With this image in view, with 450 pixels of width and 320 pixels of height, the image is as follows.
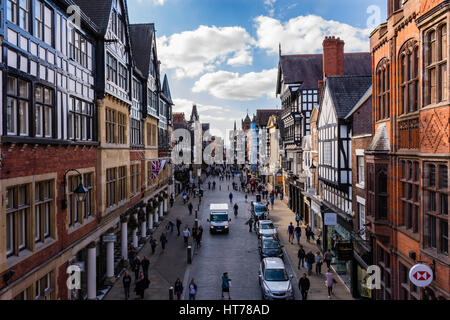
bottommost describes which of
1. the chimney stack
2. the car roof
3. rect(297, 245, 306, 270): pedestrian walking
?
rect(297, 245, 306, 270): pedestrian walking

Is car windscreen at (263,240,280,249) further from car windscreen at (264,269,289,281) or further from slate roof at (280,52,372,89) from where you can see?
slate roof at (280,52,372,89)

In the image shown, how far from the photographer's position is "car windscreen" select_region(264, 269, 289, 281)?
1716 centimetres

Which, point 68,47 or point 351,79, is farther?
point 351,79

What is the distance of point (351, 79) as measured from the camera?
73.5 feet

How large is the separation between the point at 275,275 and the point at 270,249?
18.5 feet

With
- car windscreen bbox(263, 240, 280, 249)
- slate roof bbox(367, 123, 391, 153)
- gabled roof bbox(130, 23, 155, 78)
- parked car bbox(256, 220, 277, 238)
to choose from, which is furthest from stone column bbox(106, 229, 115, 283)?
gabled roof bbox(130, 23, 155, 78)

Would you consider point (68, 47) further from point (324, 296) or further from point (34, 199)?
point (324, 296)

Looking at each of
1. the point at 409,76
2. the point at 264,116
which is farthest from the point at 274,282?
the point at 264,116

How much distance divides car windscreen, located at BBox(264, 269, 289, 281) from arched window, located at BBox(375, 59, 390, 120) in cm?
870

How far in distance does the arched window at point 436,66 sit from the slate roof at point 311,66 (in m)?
27.8

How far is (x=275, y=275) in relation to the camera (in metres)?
17.3

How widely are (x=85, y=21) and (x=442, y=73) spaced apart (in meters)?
13.9

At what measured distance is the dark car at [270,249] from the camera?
22.7m
